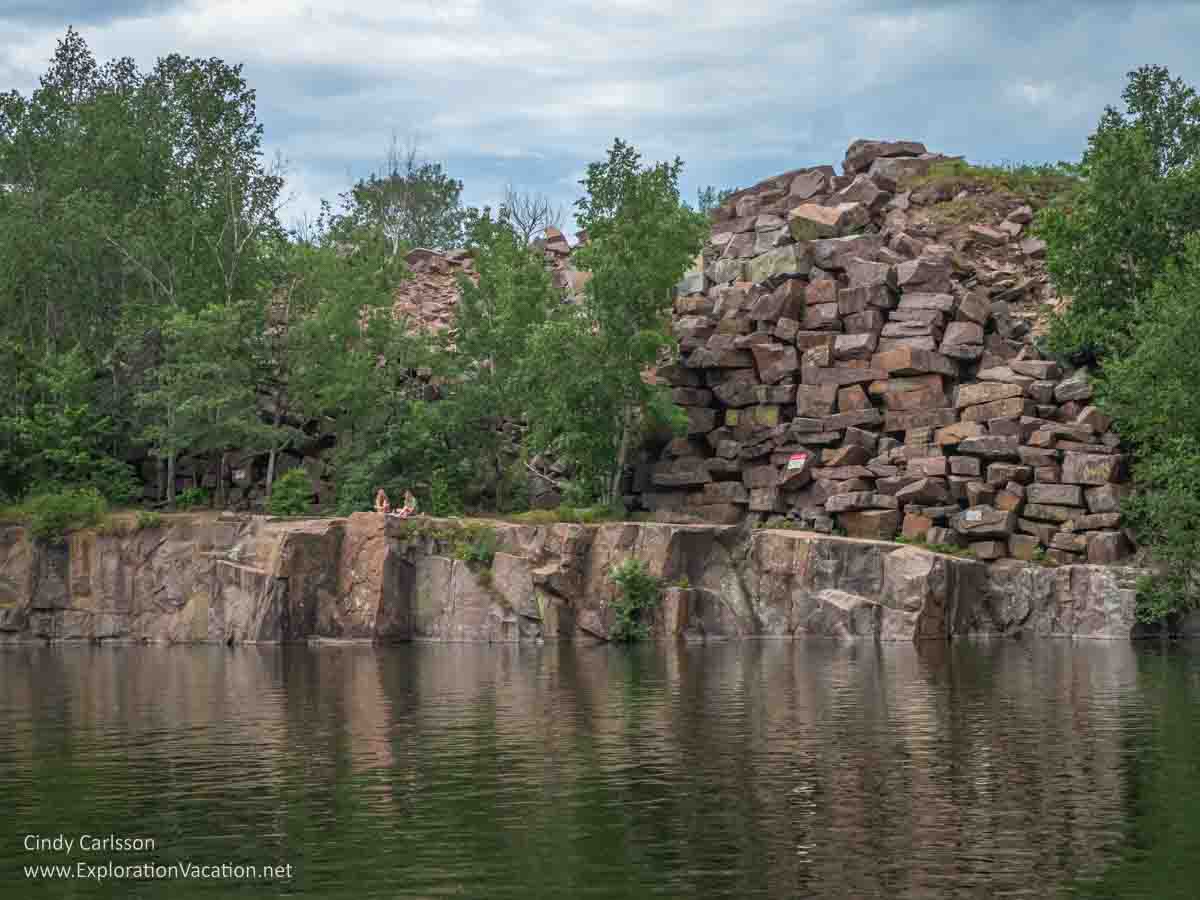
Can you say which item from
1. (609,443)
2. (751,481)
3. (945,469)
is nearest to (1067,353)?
(945,469)

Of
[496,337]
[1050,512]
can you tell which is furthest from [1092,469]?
[496,337]

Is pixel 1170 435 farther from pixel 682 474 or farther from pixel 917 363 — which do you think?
pixel 682 474

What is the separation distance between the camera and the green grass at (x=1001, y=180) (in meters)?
82.2

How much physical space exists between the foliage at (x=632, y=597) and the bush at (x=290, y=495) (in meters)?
16.0

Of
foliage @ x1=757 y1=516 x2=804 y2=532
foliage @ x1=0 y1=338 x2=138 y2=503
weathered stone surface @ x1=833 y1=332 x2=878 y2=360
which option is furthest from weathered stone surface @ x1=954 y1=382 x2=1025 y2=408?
foliage @ x1=0 y1=338 x2=138 y2=503

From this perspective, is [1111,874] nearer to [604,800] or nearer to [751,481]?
[604,800]

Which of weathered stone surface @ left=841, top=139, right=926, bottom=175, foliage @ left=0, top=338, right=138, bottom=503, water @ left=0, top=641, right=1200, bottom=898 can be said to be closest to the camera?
water @ left=0, top=641, right=1200, bottom=898

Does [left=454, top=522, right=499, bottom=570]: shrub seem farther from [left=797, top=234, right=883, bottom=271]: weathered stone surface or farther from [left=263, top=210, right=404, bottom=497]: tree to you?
[left=797, top=234, right=883, bottom=271]: weathered stone surface

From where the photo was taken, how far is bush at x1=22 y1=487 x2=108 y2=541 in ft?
212

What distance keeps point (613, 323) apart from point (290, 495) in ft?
52.4

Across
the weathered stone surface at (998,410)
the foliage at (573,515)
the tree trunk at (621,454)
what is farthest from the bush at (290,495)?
the weathered stone surface at (998,410)

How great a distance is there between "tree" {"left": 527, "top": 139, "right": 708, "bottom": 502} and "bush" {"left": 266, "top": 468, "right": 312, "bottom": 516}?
10494 mm

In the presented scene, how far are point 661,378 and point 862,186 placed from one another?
17.8 metres

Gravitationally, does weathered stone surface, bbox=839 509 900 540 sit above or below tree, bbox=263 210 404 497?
below
